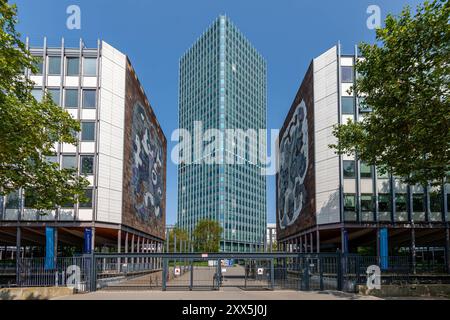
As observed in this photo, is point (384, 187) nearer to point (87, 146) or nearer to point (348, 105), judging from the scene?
point (348, 105)

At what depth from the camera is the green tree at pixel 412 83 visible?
1839 cm

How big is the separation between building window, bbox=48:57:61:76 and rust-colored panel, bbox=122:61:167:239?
6986 mm

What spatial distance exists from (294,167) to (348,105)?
15194 millimetres

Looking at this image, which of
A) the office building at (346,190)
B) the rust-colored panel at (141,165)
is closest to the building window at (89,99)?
the rust-colored panel at (141,165)

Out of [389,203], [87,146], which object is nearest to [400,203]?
[389,203]

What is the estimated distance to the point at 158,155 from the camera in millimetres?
66375

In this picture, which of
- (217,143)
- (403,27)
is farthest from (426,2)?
(217,143)

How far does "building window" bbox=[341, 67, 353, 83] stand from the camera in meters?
42.0

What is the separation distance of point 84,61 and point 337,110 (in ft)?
84.1

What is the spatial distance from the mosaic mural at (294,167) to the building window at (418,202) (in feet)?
39.1

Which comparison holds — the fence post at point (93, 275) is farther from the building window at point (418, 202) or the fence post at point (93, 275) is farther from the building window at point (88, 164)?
the building window at point (418, 202)

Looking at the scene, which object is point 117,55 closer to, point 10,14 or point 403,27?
point 10,14

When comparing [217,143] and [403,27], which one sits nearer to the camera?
[403,27]

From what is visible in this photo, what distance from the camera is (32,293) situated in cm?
2030
